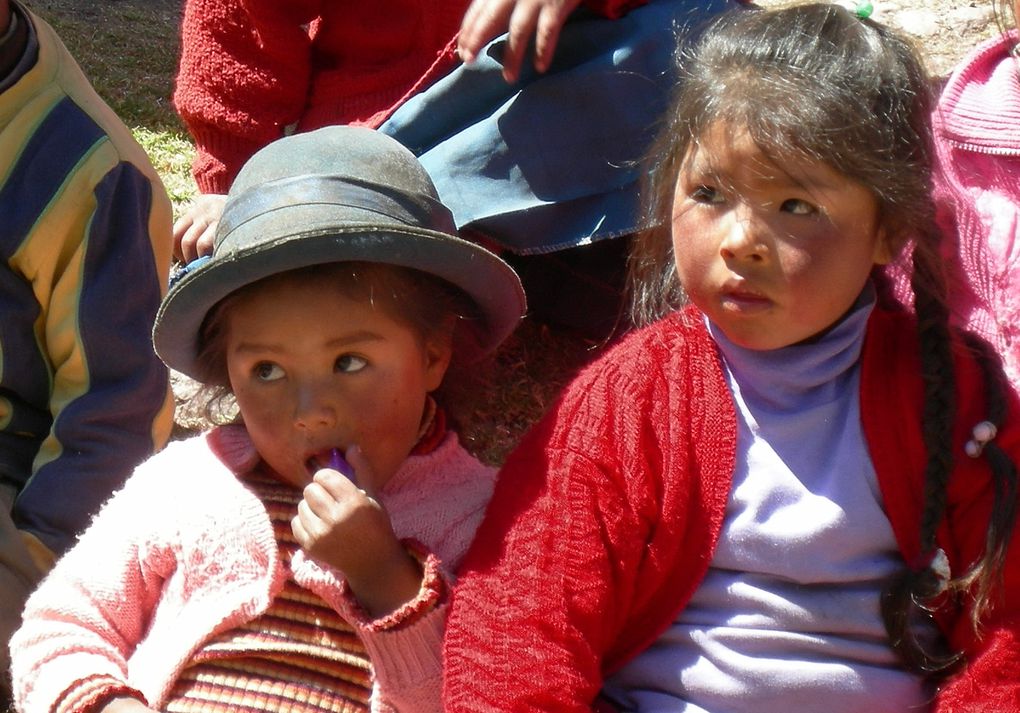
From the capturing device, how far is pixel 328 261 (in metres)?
1.90

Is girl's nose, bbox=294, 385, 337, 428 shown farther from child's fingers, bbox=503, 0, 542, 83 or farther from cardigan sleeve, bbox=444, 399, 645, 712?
child's fingers, bbox=503, 0, 542, 83

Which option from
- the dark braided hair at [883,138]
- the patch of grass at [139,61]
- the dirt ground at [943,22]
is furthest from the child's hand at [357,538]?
the dirt ground at [943,22]

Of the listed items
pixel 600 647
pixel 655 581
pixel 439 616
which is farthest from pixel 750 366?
pixel 439 616

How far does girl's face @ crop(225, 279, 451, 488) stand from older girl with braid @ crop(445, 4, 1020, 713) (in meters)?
0.22

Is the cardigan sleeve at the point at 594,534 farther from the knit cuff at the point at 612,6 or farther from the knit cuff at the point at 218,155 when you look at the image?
the knit cuff at the point at 218,155

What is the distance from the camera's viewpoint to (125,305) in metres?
2.56

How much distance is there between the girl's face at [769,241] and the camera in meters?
1.77

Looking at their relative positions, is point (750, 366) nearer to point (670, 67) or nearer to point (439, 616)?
point (439, 616)

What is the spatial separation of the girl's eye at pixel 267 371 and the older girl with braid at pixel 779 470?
0.37 meters

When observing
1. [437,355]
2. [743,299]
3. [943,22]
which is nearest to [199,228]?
[437,355]

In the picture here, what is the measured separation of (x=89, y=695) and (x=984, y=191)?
1.67 m

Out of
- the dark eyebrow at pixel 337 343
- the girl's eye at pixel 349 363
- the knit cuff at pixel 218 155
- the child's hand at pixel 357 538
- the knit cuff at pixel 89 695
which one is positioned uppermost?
the dark eyebrow at pixel 337 343

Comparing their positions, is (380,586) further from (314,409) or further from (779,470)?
(779,470)

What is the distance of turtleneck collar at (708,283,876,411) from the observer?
6.23 ft
